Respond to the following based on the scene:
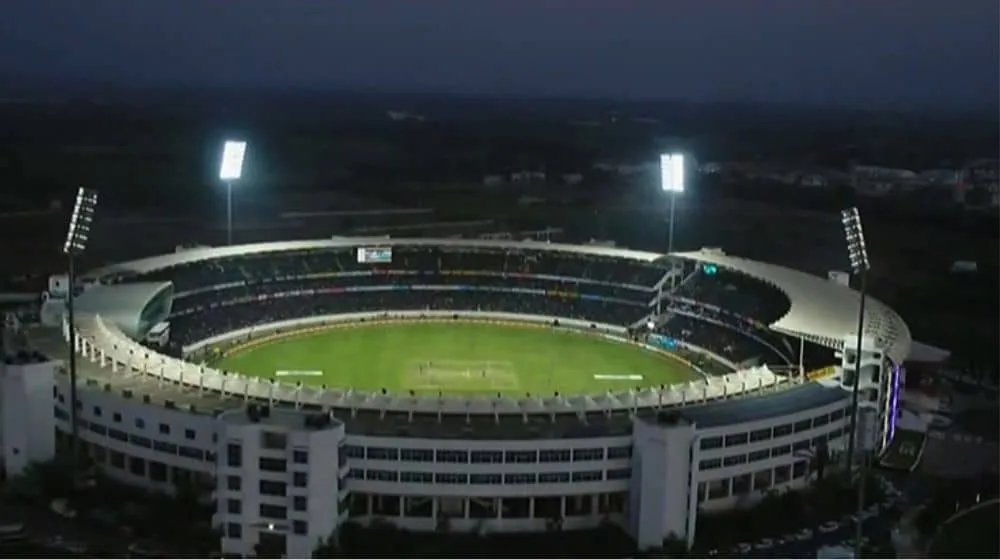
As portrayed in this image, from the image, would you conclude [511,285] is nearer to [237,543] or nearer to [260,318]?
[260,318]

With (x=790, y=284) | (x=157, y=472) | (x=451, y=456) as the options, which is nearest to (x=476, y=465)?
(x=451, y=456)

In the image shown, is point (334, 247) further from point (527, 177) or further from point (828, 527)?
point (828, 527)

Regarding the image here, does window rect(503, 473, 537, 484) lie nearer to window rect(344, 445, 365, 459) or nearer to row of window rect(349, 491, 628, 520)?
row of window rect(349, 491, 628, 520)

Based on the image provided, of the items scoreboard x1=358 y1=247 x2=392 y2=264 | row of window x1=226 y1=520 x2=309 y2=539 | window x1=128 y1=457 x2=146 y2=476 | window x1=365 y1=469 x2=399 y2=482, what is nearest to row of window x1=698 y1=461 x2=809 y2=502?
window x1=365 y1=469 x2=399 y2=482

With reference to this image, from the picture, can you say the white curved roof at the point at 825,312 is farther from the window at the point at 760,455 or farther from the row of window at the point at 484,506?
the row of window at the point at 484,506

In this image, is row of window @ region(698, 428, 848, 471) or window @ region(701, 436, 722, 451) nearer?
window @ region(701, 436, 722, 451)

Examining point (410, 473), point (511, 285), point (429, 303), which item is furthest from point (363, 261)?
point (410, 473)
